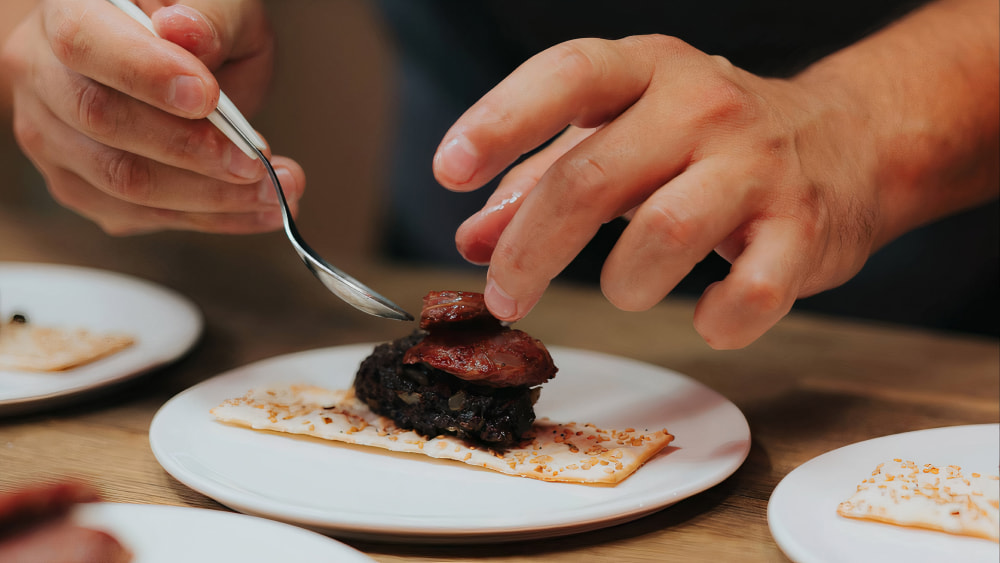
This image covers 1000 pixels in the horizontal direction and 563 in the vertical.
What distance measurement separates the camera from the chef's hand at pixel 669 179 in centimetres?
117

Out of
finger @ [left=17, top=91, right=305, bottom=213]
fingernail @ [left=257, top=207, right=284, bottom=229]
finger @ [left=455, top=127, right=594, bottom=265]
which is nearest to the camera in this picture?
finger @ [left=455, top=127, right=594, bottom=265]

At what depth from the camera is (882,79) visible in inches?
67.9

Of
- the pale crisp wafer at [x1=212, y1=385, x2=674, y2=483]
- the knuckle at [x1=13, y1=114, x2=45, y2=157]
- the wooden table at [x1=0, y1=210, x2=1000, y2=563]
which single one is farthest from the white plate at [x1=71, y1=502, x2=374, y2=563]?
the knuckle at [x1=13, y1=114, x2=45, y2=157]

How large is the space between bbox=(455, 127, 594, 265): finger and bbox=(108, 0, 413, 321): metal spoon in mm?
185

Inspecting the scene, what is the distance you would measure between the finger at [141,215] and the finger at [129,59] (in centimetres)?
43

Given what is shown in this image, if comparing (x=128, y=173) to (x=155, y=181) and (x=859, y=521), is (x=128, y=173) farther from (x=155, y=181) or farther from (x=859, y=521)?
(x=859, y=521)

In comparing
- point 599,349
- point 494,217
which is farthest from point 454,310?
point 599,349

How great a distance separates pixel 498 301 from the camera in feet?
4.36

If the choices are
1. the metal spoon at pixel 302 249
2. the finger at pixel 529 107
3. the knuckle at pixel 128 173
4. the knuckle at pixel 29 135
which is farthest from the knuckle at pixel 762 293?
the knuckle at pixel 29 135

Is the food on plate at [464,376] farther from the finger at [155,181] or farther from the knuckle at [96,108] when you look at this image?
the knuckle at [96,108]

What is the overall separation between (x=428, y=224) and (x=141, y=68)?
209 cm

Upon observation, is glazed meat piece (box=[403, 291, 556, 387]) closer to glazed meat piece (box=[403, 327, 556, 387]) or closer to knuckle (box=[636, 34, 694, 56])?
glazed meat piece (box=[403, 327, 556, 387])

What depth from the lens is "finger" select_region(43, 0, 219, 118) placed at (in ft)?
4.93

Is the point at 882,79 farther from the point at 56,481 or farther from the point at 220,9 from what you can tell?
the point at 56,481
